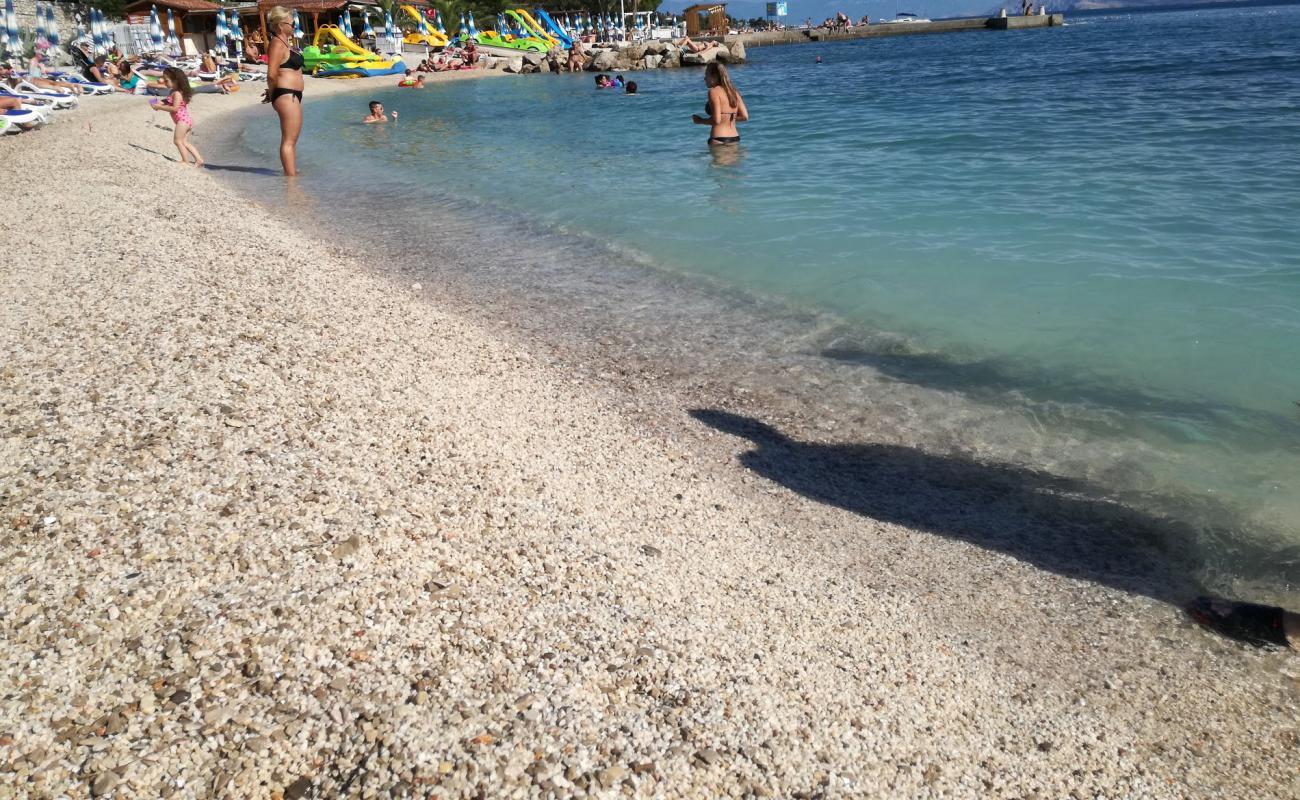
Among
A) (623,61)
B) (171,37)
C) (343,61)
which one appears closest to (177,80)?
(343,61)

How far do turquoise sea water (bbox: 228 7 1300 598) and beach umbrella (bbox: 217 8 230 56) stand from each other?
27.3m

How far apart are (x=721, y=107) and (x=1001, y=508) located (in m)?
11.8

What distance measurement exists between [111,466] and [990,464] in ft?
13.7

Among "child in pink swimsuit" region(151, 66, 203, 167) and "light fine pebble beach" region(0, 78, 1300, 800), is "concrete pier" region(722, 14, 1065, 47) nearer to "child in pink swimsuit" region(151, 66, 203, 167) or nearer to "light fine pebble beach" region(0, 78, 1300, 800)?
"child in pink swimsuit" region(151, 66, 203, 167)

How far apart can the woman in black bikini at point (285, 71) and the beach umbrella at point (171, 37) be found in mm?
34713

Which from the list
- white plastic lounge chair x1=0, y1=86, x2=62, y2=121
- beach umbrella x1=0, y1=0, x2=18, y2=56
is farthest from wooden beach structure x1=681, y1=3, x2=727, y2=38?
white plastic lounge chair x1=0, y1=86, x2=62, y2=121

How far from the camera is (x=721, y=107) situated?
14.2 m

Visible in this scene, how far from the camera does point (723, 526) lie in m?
3.60

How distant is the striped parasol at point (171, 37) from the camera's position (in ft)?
131

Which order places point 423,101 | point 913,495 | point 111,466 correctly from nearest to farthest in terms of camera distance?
1. point 111,466
2. point 913,495
3. point 423,101

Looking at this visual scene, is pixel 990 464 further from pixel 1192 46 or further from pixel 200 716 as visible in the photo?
pixel 1192 46

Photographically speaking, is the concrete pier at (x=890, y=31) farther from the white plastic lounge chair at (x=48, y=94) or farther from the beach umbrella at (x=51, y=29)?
the white plastic lounge chair at (x=48, y=94)

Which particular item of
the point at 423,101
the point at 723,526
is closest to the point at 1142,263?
the point at 723,526

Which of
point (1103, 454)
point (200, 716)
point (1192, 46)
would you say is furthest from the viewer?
point (1192, 46)
